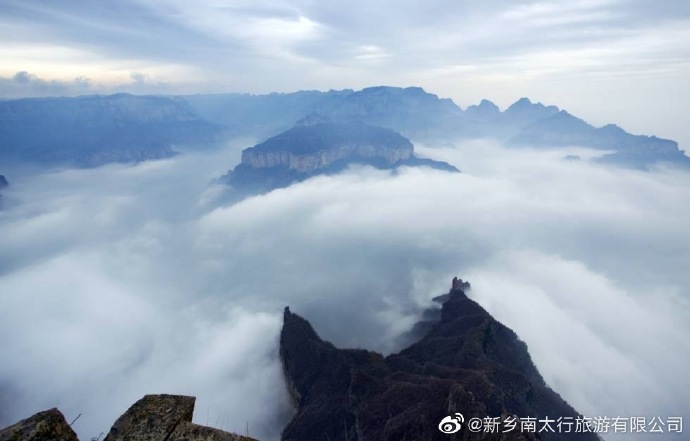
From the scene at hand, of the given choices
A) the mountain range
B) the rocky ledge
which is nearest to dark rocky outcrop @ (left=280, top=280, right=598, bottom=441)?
the mountain range

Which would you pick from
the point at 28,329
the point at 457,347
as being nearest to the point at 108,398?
the point at 28,329

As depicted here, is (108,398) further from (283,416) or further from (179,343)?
(283,416)

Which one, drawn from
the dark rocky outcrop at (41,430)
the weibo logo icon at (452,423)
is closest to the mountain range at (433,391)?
the weibo logo icon at (452,423)

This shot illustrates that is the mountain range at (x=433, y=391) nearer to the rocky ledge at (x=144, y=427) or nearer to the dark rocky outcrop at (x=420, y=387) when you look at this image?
the dark rocky outcrop at (x=420, y=387)

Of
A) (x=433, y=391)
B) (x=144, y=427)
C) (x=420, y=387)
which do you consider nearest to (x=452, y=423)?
(x=433, y=391)

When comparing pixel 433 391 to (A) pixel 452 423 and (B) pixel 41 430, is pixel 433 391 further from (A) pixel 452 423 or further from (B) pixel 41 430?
(B) pixel 41 430
